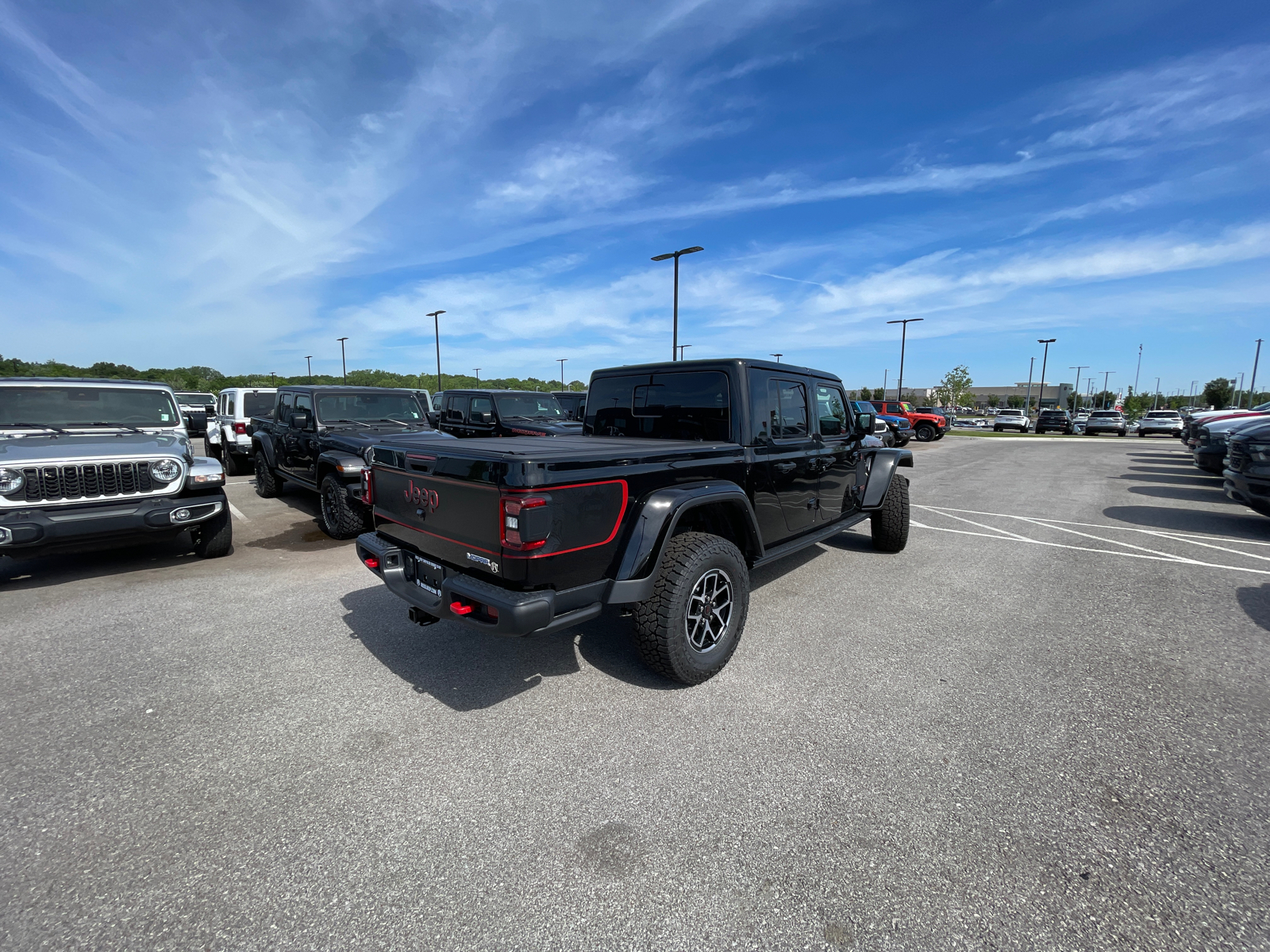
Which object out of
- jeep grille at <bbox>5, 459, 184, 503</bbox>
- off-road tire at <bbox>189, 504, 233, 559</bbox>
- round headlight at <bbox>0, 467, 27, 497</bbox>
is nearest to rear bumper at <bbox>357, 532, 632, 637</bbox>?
jeep grille at <bbox>5, 459, 184, 503</bbox>

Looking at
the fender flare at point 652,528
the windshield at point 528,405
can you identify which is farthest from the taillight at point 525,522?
the windshield at point 528,405

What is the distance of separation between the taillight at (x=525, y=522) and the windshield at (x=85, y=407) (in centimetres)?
590

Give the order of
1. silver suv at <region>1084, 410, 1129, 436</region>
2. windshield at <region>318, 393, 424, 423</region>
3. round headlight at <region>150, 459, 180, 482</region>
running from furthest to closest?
silver suv at <region>1084, 410, 1129, 436</region>, windshield at <region>318, 393, 424, 423</region>, round headlight at <region>150, 459, 180, 482</region>

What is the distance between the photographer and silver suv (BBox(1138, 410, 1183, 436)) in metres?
31.8

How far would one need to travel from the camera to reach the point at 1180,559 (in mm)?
5918

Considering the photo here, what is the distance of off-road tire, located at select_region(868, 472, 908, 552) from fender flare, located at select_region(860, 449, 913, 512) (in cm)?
21

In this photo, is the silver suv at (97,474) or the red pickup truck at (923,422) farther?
the red pickup truck at (923,422)

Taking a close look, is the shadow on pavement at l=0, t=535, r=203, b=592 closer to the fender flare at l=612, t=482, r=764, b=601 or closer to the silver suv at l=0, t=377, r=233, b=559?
the silver suv at l=0, t=377, r=233, b=559

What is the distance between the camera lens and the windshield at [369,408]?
24.9ft

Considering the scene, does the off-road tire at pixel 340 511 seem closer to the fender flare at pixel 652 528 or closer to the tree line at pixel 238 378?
the fender flare at pixel 652 528

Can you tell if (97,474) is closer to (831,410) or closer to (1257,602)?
(831,410)

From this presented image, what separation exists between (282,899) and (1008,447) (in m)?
26.0

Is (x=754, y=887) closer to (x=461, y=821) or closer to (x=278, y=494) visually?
(x=461, y=821)

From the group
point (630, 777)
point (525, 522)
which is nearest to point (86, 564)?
point (525, 522)
